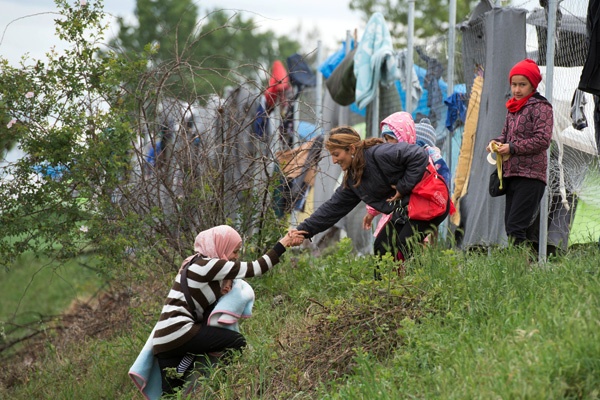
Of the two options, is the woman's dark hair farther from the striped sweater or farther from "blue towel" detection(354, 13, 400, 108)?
"blue towel" detection(354, 13, 400, 108)

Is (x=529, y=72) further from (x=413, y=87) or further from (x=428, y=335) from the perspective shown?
(x=413, y=87)

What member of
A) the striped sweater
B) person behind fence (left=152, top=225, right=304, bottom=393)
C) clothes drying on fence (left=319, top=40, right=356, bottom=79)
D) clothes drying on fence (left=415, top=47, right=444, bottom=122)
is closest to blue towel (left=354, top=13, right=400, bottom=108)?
clothes drying on fence (left=415, top=47, right=444, bottom=122)

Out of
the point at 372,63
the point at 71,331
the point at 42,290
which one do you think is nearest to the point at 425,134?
the point at 372,63

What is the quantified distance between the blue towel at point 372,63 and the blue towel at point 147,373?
4.37 metres

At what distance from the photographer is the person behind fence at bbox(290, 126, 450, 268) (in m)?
7.08

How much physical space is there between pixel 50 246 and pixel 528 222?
13.8 ft

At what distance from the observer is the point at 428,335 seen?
534cm

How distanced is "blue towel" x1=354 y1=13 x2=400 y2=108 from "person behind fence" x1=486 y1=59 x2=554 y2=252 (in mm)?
3126

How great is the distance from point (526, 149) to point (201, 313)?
8.57 feet

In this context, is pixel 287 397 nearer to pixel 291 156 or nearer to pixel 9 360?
pixel 291 156

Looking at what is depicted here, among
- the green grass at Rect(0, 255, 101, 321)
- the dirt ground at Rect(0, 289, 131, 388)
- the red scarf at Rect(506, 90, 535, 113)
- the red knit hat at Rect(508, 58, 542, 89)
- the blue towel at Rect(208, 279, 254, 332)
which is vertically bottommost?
the green grass at Rect(0, 255, 101, 321)

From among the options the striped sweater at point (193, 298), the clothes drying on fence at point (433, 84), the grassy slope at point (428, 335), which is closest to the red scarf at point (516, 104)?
the grassy slope at point (428, 335)

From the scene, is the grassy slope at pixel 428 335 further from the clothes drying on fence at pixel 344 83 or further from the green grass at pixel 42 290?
the green grass at pixel 42 290

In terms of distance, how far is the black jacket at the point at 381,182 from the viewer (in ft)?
23.2
